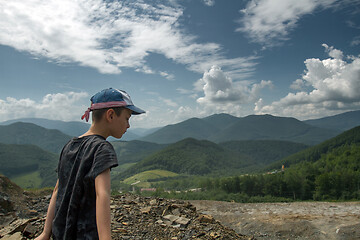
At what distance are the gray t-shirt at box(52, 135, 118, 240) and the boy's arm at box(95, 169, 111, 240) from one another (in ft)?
0.28

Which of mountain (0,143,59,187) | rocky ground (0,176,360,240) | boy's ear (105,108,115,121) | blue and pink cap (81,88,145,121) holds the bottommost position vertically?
mountain (0,143,59,187)

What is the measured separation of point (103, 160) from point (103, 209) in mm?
387

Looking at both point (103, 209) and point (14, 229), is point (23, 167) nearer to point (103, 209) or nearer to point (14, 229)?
point (14, 229)

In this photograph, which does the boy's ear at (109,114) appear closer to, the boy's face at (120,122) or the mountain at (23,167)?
the boy's face at (120,122)

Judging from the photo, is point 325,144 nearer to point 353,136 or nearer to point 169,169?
point 353,136

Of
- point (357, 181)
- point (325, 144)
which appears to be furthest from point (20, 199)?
point (325, 144)

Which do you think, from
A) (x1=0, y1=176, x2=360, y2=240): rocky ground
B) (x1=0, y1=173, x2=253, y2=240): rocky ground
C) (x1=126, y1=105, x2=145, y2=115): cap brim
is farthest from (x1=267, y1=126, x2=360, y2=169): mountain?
(x1=126, y1=105, x2=145, y2=115): cap brim

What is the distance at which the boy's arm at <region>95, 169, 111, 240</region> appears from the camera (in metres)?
1.70

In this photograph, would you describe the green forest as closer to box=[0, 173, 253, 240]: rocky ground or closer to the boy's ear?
box=[0, 173, 253, 240]: rocky ground

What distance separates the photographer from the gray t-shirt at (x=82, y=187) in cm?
184

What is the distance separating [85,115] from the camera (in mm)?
2500

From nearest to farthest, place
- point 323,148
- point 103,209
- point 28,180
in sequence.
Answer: point 103,209 → point 323,148 → point 28,180

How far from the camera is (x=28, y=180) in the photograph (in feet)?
539

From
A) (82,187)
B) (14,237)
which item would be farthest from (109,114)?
(14,237)
